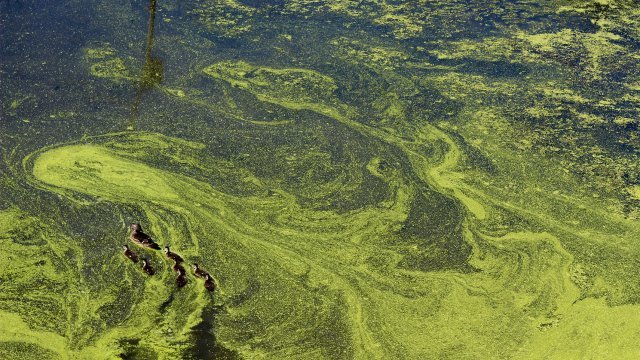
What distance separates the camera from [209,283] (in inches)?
110

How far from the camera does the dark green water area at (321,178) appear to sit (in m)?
2.70

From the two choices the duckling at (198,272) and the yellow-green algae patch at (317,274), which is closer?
the yellow-green algae patch at (317,274)

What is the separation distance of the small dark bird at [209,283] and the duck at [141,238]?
260 mm

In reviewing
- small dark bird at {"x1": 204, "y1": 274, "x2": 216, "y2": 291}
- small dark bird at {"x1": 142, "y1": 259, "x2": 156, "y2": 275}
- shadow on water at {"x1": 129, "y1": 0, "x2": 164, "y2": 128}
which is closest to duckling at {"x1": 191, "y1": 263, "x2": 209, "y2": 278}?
small dark bird at {"x1": 204, "y1": 274, "x2": 216, "y2": 291}

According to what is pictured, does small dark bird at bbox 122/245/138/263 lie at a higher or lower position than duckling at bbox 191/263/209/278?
lower

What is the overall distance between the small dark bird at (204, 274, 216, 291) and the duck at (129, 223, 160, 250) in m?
0.26

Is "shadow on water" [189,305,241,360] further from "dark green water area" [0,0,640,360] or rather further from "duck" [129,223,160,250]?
"duck" [129,223,160,250]

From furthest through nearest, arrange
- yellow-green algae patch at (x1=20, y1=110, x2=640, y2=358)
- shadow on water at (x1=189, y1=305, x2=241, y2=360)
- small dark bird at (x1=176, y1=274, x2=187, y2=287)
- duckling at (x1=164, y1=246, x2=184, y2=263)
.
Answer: duckling at (x1=164, y1=246, x2=184, y2=263), small dark bird at (x1=176, y1=274, x2=187, y2=287), yellow-green algae patch at (x1=20, y1=110, x2=640, y2=358), shadow on water at (x1=189, y1=305, x2=241, y2=360)

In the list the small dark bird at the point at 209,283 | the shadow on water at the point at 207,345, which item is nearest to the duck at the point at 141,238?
the small dark bird at the point at 209,283

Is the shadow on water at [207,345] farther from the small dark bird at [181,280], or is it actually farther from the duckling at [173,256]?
the duckling at [173,256]

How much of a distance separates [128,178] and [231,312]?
0.90 meters

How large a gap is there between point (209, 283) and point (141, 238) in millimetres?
354

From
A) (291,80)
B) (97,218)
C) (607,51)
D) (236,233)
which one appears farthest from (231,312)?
(607,51)

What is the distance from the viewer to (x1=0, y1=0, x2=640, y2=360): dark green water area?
8.86 ft
